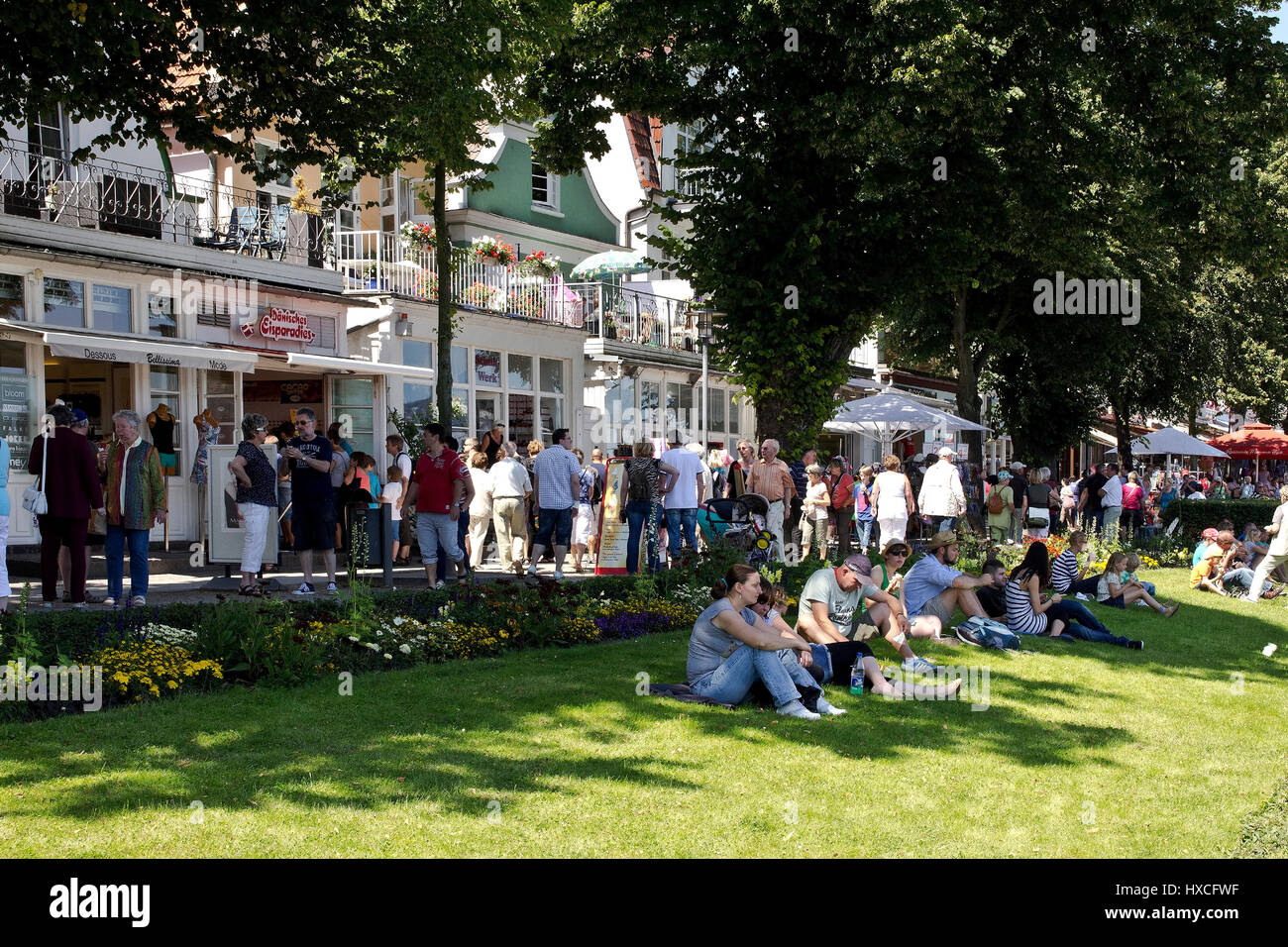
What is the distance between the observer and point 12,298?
55.7 feet

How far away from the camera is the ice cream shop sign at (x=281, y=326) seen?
2038 cm

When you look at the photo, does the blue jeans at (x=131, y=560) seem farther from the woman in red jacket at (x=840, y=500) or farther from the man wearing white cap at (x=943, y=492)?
the man wearing white cap at (x=943, y=492)

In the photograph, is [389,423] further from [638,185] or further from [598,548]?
[638,185]

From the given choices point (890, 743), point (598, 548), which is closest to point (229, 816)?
point (890, 743)

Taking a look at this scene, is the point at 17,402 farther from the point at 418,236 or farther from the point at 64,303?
the point at 418,236

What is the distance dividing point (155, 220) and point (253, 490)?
27.7 ft

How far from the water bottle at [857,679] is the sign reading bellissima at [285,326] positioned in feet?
45.4

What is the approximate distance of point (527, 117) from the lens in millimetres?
18281

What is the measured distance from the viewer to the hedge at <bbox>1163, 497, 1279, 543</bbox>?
25.0 metres

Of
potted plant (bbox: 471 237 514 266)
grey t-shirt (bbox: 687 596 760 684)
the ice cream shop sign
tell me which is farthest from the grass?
potted plant (bbox: 471 237 514 266)

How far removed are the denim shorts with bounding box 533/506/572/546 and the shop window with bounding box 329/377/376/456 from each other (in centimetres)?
763

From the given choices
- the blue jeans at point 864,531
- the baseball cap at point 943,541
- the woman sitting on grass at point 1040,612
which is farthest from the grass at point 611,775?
the blue jeans at point 864,531

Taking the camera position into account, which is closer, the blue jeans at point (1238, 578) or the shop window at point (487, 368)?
the blue jeans at point (1238, 578)

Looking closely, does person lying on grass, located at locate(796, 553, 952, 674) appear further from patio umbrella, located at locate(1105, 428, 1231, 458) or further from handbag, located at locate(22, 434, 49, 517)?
patio umbrella, located at locate(1105, 428, 1231, 458)
